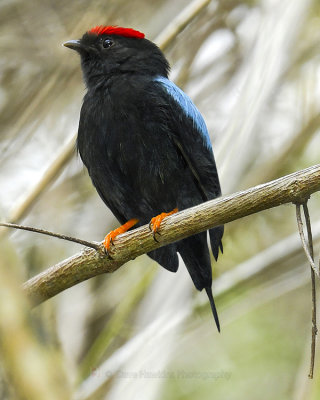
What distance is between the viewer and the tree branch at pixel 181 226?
2.91m

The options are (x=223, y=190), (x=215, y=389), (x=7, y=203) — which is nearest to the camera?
(x=223, y=190)

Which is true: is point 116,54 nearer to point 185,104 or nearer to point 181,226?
point 185,104

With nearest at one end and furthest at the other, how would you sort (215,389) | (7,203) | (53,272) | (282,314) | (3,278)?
1. (3,278)
2. (53,272)
3. (7,203)
4. (215,389)
5. (282,314)

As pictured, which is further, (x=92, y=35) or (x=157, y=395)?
(x=92, y=35)

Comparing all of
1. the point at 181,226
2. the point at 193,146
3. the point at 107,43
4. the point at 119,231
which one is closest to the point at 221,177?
the point at 193,146

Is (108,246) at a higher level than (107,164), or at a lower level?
lower

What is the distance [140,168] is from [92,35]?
1.35m

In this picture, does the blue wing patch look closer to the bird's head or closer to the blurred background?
the bird's head

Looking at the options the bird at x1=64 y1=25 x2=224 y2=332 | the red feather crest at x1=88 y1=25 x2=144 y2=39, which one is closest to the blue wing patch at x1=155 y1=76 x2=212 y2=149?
the bird at x1=64 y1=25 x2=224 y2=332

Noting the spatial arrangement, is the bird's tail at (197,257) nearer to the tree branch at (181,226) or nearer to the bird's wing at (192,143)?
the bird's wing at (192,143)

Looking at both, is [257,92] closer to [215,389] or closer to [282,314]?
[282,314]

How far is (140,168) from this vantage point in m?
4.31

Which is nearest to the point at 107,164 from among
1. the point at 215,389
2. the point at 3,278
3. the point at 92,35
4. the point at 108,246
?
the point at 108,246

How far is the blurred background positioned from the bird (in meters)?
0.41
